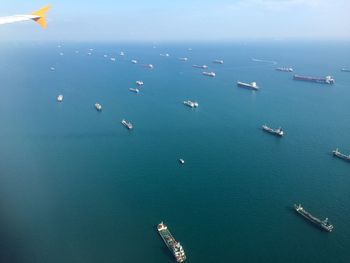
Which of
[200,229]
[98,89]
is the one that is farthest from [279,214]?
[98,89]

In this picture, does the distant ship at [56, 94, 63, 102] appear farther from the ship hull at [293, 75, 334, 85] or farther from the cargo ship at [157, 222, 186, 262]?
the ship hull at [293, 75, 334, 85]

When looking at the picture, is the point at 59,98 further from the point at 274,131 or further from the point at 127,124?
the point at 274,131

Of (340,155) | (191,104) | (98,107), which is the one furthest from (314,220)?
(98,107)

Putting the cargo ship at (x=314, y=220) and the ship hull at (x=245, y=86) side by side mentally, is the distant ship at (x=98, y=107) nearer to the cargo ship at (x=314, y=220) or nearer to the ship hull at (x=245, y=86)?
the ship hull at (x=245, y=86)

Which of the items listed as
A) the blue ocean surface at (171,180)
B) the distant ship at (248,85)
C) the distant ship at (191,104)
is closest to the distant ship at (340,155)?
the blue ocean surface at (171,180)

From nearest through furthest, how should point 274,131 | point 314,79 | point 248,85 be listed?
point 274,131, point 248,85, point 314,79

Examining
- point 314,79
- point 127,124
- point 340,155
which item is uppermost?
point 314,79

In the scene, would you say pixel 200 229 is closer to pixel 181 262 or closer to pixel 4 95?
pixel 181 262
